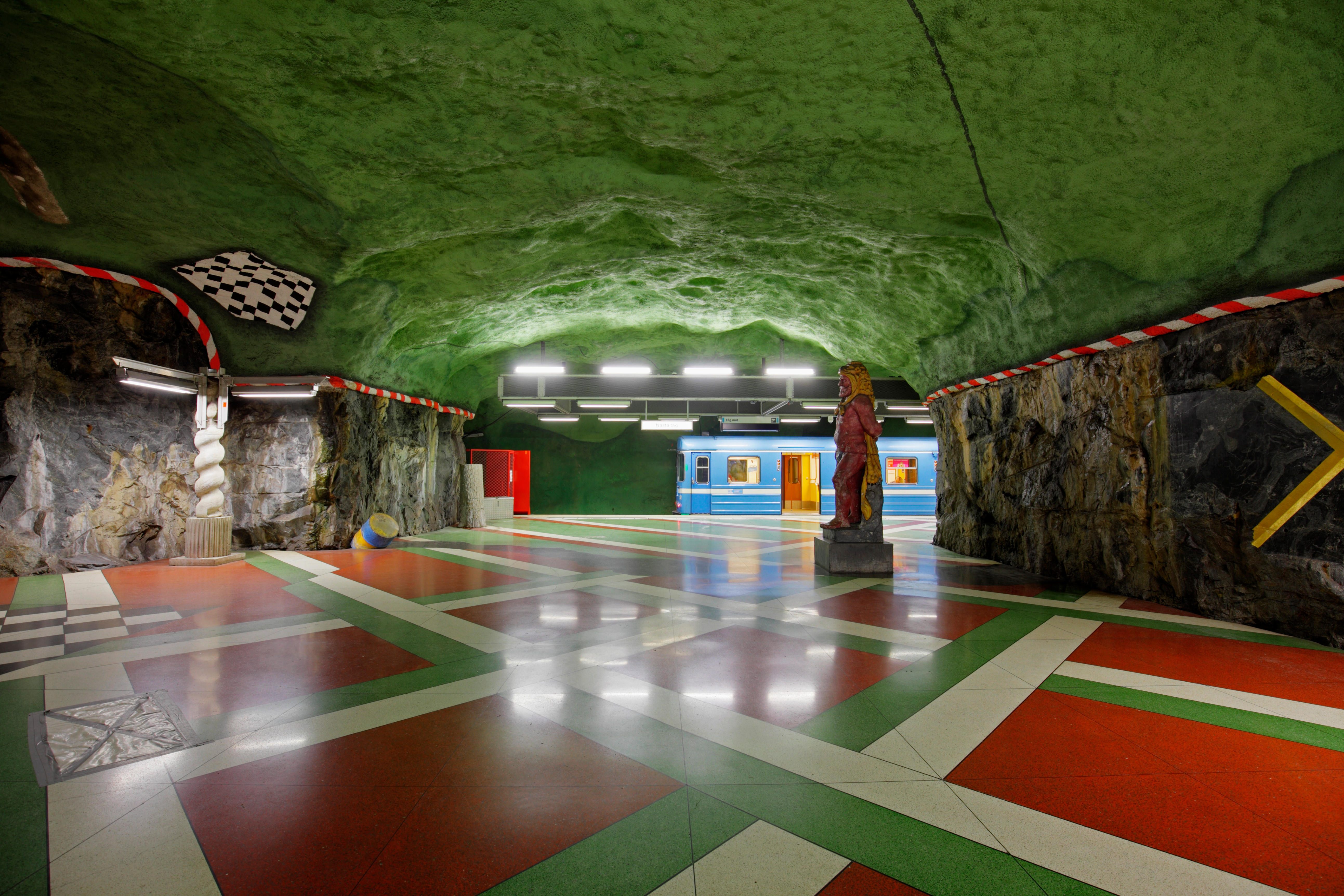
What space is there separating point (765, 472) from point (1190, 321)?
10.7 meters

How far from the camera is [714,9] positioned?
3.30 m

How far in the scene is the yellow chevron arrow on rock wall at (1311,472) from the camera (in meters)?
3.59

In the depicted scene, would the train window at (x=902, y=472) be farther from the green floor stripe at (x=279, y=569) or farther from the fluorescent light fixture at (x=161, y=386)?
the fluorescent light fixture at (x=161, y=386)

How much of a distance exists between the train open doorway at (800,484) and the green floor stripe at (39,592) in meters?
15.7

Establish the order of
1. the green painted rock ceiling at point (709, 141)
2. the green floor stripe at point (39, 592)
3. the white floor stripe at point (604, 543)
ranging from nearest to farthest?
the green painted rock ceiling at point (709, 141), the green floor stripe at point (39, 592), the white floor stripe at point (604, 543)

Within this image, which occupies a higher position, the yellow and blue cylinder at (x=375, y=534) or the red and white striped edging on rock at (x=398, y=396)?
the red and white striped edging on rock at (x=398, y=396)

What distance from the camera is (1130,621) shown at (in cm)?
431

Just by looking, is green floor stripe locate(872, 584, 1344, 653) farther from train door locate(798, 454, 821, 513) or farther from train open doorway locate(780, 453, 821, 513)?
train open doorway locate(780, 453, 821, 513)

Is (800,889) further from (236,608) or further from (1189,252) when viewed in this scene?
(1189,252)

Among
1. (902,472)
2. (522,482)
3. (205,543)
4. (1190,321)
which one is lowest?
(205,543)

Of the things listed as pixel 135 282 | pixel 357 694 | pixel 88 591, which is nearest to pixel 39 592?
pixel 88 591

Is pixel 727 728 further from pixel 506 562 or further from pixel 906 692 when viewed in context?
pixel 506 562

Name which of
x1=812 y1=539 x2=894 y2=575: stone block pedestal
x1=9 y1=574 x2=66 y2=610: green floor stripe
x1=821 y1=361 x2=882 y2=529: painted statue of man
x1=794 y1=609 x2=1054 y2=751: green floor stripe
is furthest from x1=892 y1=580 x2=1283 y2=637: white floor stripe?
x1=9 y1=574 x2=66 y2=610: green floor stripe

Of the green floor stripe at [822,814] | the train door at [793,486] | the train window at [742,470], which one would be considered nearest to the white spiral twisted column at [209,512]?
the green floor stripe at [822,814]
